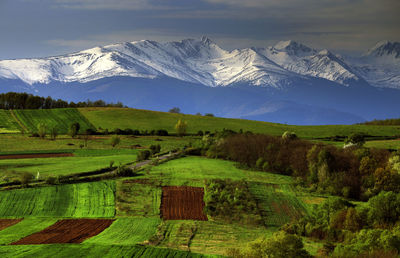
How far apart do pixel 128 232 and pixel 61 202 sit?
15756mm

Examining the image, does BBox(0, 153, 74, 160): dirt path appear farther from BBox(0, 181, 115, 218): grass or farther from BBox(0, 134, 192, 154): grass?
BBox(0, 181, 115, 218): grass

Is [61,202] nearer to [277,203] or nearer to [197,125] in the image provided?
[277,203]

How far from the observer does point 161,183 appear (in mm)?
72688

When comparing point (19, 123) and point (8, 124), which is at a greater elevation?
point (19, 123)

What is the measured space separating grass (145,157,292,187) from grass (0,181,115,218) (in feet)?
37.6

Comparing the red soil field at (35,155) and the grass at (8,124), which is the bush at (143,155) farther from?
the grass at (8,124)

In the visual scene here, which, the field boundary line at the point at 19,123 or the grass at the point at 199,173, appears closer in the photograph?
the grass at the point at 199,173

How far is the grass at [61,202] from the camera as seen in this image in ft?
187

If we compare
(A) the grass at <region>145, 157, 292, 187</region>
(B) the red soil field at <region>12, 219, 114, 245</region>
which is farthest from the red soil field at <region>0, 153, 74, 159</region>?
(B) the red soil field at <region>12, 219, 114, 245</region>

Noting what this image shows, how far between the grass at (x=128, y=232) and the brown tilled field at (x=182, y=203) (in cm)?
372

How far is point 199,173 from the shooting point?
81.8 m

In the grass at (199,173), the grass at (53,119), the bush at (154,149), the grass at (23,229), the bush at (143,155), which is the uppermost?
the grass at (53,119)

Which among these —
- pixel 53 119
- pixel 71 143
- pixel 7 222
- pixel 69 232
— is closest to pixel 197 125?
pixel 53 119

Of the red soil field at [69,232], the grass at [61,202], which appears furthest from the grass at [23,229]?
the grass at [61,202]
